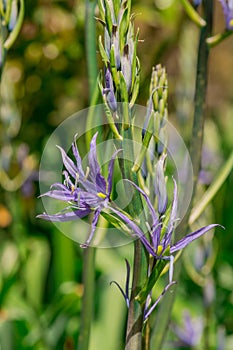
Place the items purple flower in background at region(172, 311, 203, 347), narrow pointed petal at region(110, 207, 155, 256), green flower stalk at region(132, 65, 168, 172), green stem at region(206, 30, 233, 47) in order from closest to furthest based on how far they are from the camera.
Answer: narrow pointed petal at region(110, 207, 155, 256) < green flower stalk at region(132, 65, 168, 172) < green stem at region(206, 30, 233, 47) < purple flower in background at region(172, 311, 203, 347)

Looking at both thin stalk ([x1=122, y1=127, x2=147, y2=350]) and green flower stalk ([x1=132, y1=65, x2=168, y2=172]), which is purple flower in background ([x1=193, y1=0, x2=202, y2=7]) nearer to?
green flower stalk ([x1=132, y1=65, x2=168, y2=172])

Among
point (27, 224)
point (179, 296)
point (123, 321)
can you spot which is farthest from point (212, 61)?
point (123, 321)

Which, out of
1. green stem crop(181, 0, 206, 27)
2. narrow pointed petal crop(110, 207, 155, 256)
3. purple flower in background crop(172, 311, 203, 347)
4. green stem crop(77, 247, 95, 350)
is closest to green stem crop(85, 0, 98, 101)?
green stem crop(181, 0, 206, 27)

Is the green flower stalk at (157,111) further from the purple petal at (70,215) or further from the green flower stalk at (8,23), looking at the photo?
the green flower stalk at (8,23)

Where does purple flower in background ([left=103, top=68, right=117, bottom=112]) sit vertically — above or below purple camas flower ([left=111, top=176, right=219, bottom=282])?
above

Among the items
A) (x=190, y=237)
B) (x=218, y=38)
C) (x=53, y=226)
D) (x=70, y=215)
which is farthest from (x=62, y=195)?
(x=53, y=226)

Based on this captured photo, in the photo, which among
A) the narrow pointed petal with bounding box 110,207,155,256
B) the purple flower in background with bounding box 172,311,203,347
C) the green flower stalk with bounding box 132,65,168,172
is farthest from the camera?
the purple flower in background with bounding box 172,311,203,347

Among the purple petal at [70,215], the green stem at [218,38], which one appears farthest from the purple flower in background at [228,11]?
the purple petal at [70,215]
